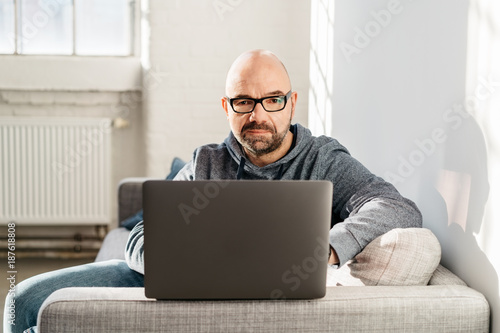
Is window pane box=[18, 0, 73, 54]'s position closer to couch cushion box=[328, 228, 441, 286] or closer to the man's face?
the man's face

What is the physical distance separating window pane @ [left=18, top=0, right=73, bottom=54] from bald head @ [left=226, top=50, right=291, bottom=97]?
8.37 ft

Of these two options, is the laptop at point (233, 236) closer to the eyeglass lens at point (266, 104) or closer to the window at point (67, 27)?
the eyeglass lens at point (266, 104)

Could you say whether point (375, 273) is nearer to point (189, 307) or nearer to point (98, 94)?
point (189, 307)

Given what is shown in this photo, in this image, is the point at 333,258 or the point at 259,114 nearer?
the point at 333,258

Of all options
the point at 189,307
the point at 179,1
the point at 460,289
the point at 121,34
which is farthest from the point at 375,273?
the point at 121,34

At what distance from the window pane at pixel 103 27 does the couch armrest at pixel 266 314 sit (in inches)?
120

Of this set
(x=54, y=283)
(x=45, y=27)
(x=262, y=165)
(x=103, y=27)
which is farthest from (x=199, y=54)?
(x=54, y=283)

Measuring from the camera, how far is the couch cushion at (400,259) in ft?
4.80

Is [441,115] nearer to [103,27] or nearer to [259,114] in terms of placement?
[259,114]

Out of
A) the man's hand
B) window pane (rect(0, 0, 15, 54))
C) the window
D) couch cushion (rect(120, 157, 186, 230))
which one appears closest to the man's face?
the man's hand

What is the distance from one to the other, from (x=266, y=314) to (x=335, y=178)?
0.66 m

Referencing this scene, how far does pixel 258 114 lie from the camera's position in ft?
6.02

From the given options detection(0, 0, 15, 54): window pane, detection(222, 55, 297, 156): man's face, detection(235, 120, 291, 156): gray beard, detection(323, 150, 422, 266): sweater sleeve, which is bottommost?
detection(323, 150, 422, 266): sweater sleeve

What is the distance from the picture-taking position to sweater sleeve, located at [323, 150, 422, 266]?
1.51m
